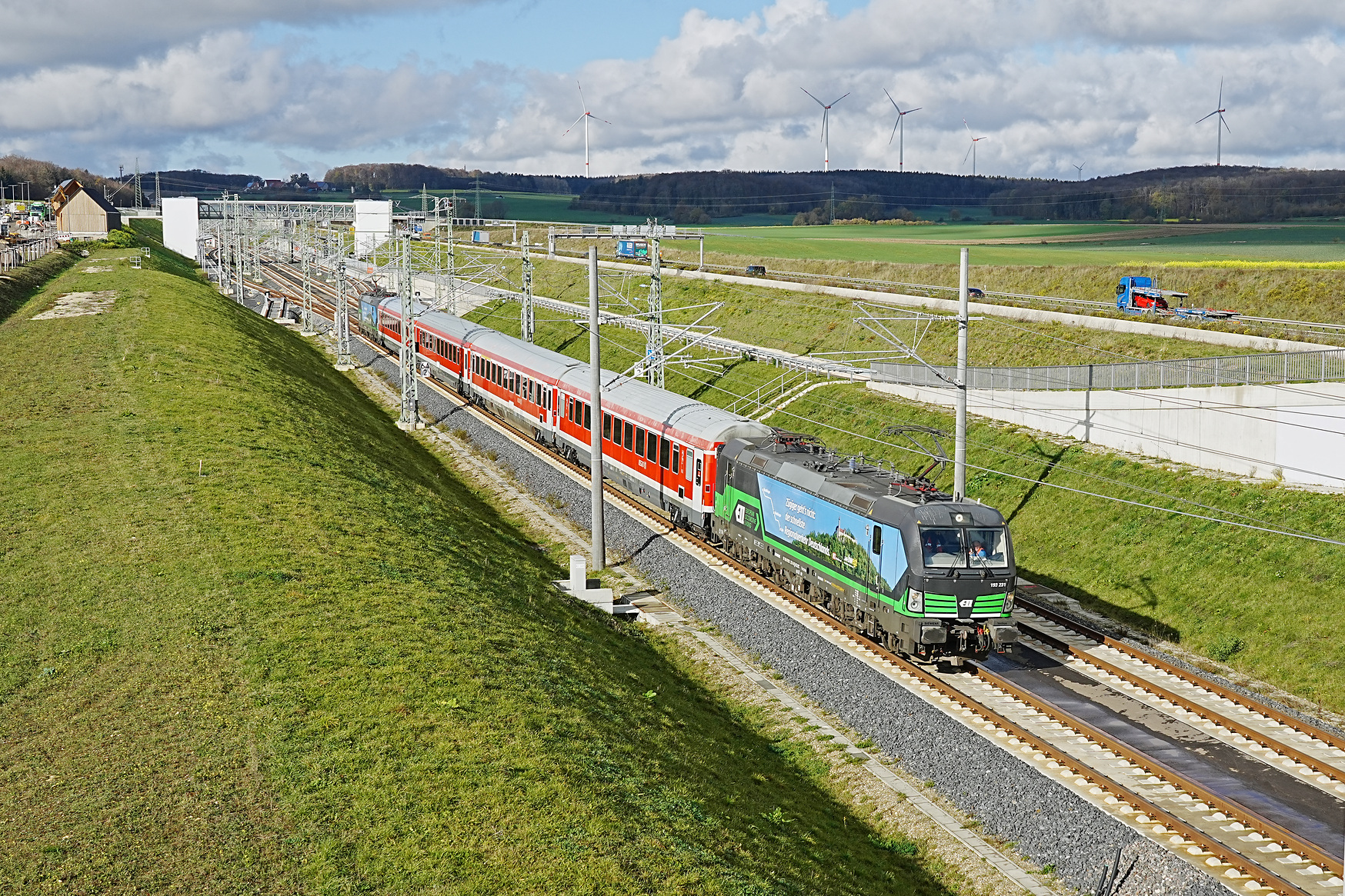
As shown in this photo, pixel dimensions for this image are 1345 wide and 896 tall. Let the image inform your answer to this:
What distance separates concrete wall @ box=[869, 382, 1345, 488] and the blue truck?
12847mm

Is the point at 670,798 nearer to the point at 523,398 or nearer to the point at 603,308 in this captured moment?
the point at 523,398

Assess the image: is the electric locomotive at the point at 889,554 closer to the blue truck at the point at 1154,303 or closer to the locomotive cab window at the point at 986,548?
the locomotive cab window at the point at 986,548

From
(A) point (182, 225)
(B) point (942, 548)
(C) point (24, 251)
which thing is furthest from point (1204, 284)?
(A) point (182, 225)

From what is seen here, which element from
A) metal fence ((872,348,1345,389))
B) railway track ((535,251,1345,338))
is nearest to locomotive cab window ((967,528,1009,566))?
metal fence ((872,348,1345,389))

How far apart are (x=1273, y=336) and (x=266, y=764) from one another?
40.3m

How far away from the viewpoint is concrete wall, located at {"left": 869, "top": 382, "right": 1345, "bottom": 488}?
31.0 meters

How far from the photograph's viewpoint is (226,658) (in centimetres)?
2023

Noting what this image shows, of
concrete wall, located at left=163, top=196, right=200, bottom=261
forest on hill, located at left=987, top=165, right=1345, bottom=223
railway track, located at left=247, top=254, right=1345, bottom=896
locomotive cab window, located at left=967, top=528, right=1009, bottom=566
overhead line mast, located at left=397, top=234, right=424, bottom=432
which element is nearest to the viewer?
railway track, located at left=247, top=254, right=1345, bottom=896

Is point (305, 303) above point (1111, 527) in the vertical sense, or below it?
above

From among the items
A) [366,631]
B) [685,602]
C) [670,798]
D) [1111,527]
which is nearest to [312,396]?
[685,602]

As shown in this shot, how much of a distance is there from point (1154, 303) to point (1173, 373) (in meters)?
16.2

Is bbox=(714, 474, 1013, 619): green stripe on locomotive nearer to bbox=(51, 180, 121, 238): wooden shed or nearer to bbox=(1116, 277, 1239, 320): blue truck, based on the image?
bbox=(1116, 277, 1239, 320): blue truck

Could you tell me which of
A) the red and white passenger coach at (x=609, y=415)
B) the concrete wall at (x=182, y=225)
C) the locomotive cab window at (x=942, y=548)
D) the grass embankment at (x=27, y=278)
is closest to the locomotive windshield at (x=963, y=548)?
the locomotive cab window at (x=942, y=548)

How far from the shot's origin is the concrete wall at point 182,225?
450 feet
